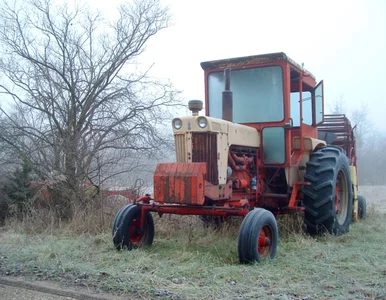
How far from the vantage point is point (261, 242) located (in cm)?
573

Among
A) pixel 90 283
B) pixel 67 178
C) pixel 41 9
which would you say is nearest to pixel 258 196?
pixel 90 283

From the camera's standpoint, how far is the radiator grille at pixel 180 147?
623cm

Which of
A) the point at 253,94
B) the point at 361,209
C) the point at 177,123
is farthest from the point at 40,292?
the point at 361,209

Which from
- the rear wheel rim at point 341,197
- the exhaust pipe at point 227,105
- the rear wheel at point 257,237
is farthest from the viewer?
the rear wheel rim at point 341,197

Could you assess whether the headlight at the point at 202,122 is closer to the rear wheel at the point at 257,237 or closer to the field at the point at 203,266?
the rear wheel at the point at 257,237

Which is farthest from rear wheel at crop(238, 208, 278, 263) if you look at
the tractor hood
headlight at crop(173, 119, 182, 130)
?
headlight at crop(173, 119, 182, 130)

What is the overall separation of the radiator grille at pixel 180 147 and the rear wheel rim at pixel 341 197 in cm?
329

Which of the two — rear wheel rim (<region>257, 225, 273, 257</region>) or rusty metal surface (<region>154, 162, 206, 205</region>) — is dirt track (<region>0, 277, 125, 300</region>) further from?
rear wheel rim (<region>257, 225, 273, 257</region>)

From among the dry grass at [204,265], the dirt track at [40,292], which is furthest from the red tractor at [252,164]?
the dirt track at [40,292]

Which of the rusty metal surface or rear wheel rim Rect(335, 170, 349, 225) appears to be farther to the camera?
rear wheel rim Rect(335, 170, 349, 225)

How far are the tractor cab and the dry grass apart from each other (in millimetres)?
1369

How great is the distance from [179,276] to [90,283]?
0.91 meters

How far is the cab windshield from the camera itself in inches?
287

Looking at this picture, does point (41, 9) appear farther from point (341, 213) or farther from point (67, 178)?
point (341, 213)
